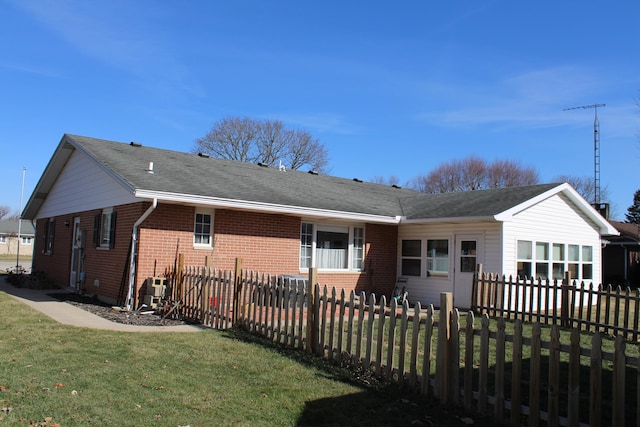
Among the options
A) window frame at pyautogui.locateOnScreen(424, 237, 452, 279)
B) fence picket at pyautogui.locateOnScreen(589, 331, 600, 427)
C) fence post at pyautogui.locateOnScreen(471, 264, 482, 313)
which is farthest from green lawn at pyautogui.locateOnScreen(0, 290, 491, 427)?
window frame at pyautogui.locateOnScreen(424, 237, 452, 279)

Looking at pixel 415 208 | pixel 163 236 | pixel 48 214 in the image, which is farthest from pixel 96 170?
pixel 415 208

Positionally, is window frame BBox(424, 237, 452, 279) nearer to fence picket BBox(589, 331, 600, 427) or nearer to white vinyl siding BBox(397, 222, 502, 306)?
white vinyl siding BBox(397, 222, 502, 306)

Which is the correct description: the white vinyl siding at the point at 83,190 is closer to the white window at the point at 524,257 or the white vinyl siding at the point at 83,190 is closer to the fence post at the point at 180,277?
the fence post at the point at 180,277

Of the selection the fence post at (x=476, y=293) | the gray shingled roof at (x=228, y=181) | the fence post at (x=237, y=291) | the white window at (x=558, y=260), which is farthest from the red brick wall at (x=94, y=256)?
the white window at (x=558, y=260)

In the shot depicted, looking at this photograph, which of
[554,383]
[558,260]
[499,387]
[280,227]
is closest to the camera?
[554,383]

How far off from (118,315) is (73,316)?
36.4 inches

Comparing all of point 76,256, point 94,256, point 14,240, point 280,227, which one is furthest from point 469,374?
point 14,240

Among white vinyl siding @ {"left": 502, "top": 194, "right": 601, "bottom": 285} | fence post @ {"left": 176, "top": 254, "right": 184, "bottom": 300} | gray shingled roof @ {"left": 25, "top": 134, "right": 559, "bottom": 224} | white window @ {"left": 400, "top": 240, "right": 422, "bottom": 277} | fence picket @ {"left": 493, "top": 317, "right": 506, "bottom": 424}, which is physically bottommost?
fence picket @ {"left": 493, "top": 317, "right": 506, "bottom": 424}

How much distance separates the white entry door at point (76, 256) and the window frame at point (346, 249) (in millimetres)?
7053

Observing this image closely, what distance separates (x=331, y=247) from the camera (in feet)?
54.7

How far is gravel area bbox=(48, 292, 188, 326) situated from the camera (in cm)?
1081

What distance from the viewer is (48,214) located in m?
20.8

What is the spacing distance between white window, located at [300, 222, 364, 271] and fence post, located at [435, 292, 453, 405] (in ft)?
32.9

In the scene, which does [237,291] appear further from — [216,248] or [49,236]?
[49,236]
